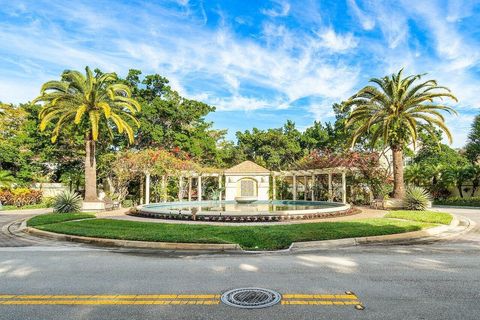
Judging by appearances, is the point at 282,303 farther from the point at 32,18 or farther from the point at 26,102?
the point at 26,102

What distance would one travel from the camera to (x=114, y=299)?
5262 millimetres

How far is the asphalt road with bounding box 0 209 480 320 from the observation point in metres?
4.67

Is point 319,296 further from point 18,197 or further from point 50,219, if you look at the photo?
point 18,197

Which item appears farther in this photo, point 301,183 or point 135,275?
point 301,183

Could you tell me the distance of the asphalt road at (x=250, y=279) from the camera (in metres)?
4.67

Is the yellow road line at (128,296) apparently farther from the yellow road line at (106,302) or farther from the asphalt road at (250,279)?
the yellow road line at (106,302)

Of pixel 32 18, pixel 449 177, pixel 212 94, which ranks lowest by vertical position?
pixel 449 177

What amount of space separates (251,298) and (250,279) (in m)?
1.15

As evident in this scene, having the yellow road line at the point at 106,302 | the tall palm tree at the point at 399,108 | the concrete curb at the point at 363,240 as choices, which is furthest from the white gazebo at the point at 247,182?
the yellow road line at the point at 106,302

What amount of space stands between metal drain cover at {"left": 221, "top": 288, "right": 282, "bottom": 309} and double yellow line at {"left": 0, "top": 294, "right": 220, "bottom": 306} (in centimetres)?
22

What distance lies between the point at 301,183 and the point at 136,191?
1758 cm

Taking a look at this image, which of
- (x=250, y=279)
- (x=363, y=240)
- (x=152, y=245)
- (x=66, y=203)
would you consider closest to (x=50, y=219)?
(x=66, y=203)

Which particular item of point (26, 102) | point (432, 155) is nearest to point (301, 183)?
point (432, 155)

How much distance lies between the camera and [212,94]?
133 ft
